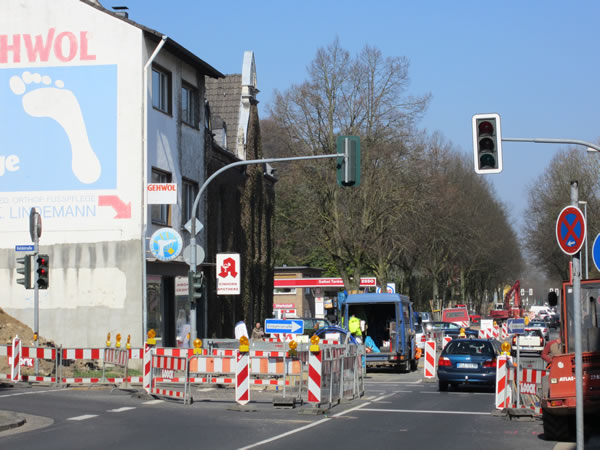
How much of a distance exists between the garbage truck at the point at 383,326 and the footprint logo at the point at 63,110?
34.4 ft

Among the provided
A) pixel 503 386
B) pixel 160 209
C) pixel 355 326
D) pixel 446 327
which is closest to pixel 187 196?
pixel 160 209

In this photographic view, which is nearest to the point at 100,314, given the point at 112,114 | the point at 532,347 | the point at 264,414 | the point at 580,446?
the point at 112,114

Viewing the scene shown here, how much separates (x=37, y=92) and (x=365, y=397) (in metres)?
15.7

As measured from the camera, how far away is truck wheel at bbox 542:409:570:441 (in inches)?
542

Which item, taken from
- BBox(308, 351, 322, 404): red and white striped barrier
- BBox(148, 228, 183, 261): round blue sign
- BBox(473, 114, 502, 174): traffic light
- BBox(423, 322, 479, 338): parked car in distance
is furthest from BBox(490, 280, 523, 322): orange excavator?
BBox(473, 114, 502, 174): traffic light

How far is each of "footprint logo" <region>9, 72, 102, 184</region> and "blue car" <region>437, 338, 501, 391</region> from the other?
12659mm

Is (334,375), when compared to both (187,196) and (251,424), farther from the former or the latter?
(187,196)

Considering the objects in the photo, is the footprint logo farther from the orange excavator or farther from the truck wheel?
the orange excavator

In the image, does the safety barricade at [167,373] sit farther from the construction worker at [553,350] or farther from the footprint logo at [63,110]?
the footprint logo at [63,110]

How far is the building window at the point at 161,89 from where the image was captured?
31719mm

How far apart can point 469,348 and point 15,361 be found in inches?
468

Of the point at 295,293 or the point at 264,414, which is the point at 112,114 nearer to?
the point at 264,414

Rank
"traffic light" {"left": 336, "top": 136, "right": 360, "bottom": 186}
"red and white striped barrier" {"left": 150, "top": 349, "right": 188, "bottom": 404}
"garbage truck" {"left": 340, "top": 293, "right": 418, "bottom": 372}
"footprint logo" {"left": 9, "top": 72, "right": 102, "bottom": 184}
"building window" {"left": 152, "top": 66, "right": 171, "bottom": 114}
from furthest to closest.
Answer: "garbage truck" {"left": 340, "top": 293, "right": 418, "bottom": 372}
"building window" {"left": 152, "top": 66, "right": 171, "bottom": 114}
"footprint logo" {"left": 9, "top": 72, "right": 102, "bottom": 184}
"traffic light" {"left": 336, "top": 136, "right": 360, "bottom": 186}
"red and white striped barrier" {"left": 150, "top": 349, "right": 188, "bottom": 404}

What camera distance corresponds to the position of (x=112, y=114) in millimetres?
30328
